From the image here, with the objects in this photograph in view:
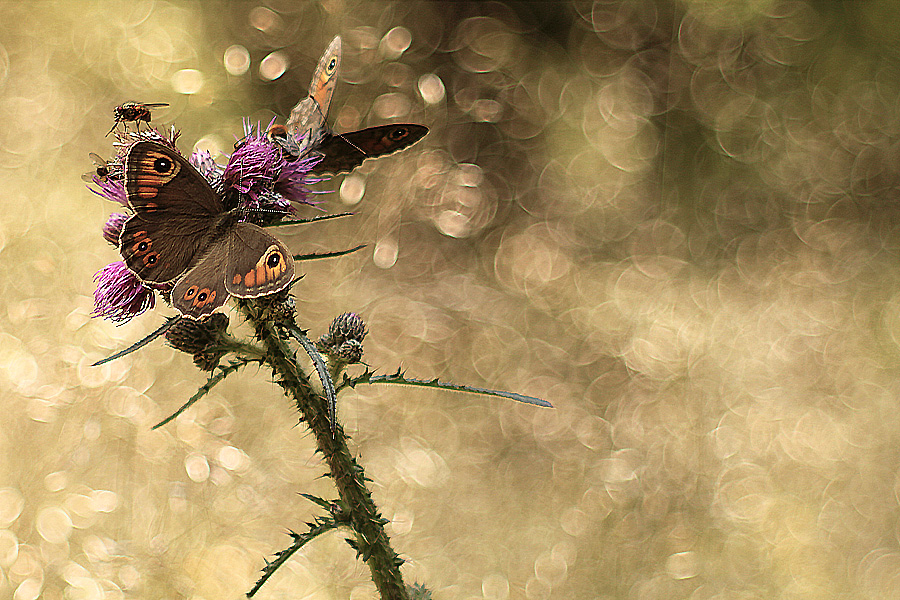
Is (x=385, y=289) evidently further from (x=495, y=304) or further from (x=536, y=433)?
(x=536, y=433)

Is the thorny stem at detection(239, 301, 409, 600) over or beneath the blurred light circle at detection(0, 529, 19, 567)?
over

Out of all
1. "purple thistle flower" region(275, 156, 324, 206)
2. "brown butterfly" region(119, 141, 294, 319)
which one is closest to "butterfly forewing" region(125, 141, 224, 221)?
"brown butterfly" region(119, 141, 294, 319)

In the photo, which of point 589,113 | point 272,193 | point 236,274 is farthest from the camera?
point 589,113

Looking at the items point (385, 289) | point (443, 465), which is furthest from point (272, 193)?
point (385, 289)

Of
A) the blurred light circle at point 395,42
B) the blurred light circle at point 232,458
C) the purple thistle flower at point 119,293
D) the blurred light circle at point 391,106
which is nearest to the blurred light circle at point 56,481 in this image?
the blurred light circle at point 232,458

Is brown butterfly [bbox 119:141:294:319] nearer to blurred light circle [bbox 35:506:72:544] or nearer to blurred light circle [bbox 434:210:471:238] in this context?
blurred light circle [bbox 35:506:72:544]

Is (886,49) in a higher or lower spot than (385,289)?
higher

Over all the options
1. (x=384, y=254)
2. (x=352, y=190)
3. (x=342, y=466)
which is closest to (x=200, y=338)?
(x=342, y=466)

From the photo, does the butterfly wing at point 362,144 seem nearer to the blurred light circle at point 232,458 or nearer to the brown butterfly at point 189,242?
the brown butterfly at point 189,242
